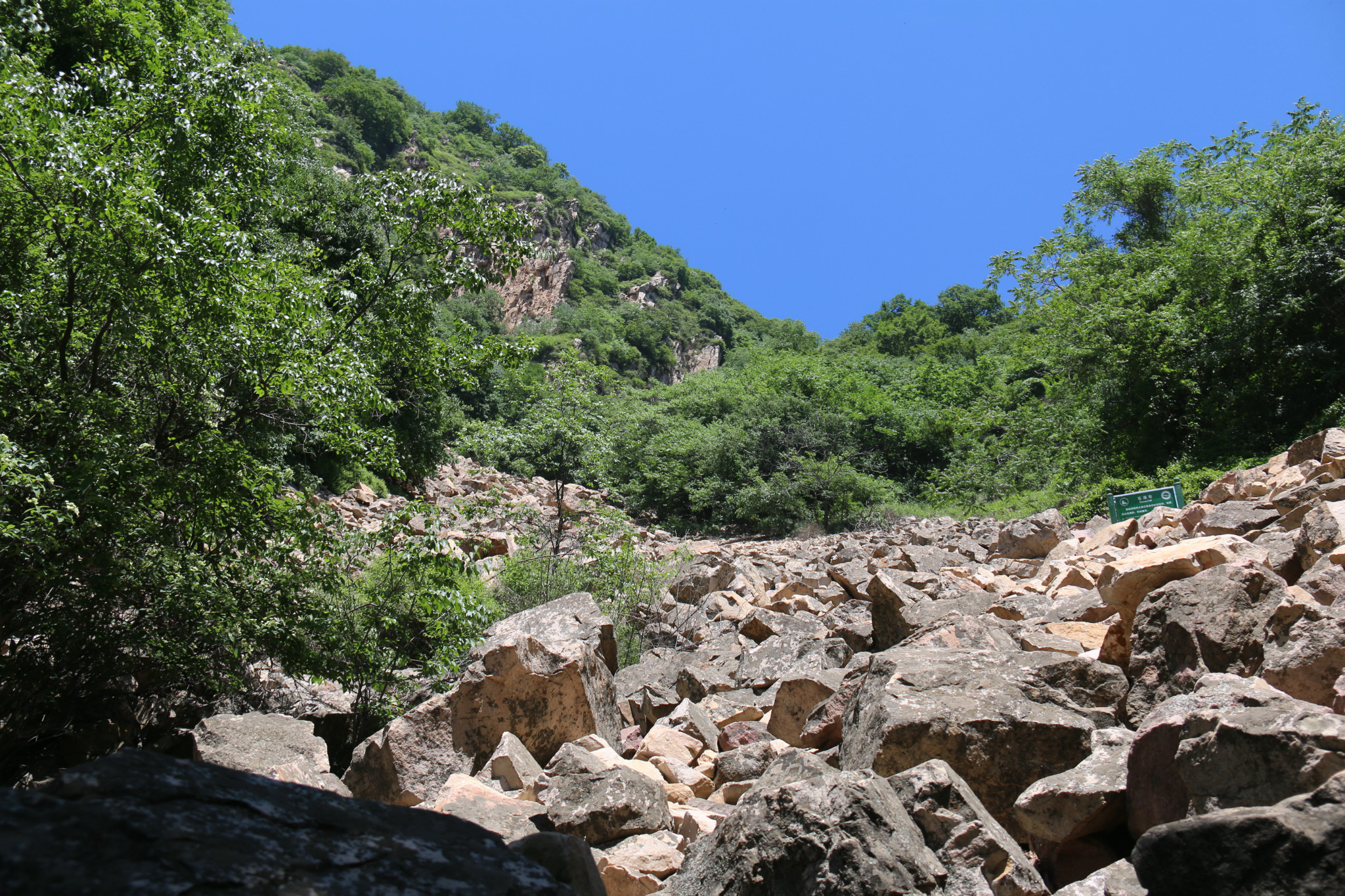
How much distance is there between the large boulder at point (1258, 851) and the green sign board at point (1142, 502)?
6875mm

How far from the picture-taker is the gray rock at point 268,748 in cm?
405

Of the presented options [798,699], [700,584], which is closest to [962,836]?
[798,699]

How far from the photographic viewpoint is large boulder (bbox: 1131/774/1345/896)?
160 cm

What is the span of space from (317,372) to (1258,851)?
508cm

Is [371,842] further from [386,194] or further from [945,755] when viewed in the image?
[386,194]

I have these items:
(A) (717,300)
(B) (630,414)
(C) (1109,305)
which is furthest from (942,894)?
(A) (717,300)

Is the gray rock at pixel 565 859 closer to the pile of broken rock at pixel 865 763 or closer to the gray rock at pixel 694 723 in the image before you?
the pile of broken rock at pixel 865 763

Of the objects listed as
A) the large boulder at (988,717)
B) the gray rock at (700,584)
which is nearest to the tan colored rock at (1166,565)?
the large boulder at (988,717)

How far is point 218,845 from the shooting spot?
134cm

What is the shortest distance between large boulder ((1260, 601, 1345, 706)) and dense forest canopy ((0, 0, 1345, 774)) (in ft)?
15.2

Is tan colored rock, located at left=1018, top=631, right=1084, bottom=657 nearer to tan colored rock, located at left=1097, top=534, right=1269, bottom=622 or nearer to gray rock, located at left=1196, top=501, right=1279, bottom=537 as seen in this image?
tan colored rock, located at left=1097, top=534, right=1269, bottom=622

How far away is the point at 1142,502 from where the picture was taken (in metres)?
7.93

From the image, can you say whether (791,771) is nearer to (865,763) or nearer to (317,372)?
(865,763)

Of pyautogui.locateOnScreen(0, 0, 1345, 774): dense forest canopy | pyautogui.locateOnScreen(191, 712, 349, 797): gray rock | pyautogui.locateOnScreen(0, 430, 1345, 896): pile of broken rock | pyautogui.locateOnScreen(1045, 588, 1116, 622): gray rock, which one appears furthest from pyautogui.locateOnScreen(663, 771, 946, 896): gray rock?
pyautogui.locateOnScreen(0, 0, 1345, 774): dense forest canopy
